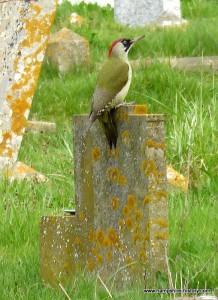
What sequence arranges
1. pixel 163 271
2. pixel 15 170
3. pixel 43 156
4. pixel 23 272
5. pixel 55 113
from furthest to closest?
1. pixel 55 113
2. pixel 43 156
3. pixel 15 170
4. pixel 23 272
5. pixel 163 271

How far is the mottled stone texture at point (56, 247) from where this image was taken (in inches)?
204

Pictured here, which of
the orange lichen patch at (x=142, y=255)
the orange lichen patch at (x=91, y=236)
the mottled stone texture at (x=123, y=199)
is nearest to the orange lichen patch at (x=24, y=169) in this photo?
the mottled stone texture at (x=123, y=199)

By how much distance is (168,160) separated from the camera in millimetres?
7785

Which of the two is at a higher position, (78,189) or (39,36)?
(39,36)

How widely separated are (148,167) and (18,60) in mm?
3629

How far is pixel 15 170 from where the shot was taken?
7.75m

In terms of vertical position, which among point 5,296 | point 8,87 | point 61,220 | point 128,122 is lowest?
point 5,296

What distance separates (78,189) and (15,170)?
8.51 ft

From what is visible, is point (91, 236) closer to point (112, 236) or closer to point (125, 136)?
point (112, 236)

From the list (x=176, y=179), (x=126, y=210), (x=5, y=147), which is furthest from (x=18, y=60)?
(x=126, y=210)

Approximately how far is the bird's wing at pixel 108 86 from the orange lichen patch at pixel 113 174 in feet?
0.80

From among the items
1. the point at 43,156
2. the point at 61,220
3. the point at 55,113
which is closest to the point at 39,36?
the point at 43,156

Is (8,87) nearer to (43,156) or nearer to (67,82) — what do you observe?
(43,156)

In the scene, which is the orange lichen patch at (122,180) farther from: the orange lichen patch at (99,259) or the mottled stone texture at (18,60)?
the mottled stone texture at (18,60)
